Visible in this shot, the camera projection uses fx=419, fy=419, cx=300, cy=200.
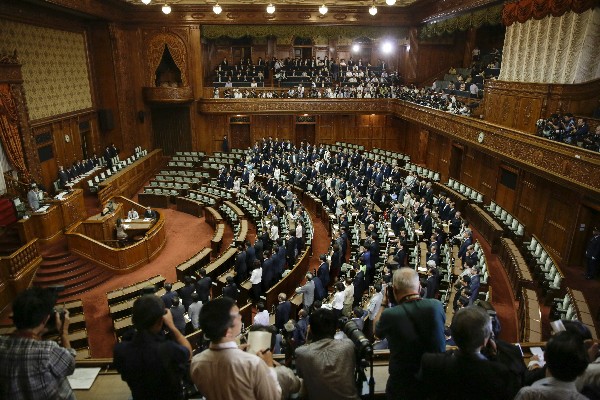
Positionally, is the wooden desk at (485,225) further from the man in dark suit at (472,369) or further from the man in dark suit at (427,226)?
the man in dark suit at (472,369)

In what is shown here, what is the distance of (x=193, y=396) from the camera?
2773 millimetres

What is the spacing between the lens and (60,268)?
10.6 m

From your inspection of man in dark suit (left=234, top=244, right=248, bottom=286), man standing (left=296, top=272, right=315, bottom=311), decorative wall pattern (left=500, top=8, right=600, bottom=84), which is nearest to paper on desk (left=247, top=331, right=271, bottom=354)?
man standing (left=296, top=272, right=315, bottom=311)

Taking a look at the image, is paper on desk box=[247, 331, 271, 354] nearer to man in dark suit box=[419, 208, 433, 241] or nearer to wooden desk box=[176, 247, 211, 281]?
wooden desk box=[176, 247, 211, 281]

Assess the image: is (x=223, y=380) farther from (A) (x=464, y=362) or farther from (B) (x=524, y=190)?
(B) (x=524, y=190)

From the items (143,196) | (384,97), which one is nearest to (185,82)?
(143,196)

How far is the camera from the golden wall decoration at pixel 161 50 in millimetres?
20422

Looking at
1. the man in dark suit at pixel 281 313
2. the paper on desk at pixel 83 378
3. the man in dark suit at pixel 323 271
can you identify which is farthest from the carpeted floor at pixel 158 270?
the paper on desk at pixel 83 378

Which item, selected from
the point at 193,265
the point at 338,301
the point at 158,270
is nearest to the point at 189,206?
the point at 158,270

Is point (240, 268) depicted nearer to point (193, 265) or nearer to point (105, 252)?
point (193, 265)

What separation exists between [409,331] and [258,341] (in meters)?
0.91

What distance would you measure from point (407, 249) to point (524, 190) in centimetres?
483

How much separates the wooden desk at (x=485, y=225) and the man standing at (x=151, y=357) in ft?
33.3

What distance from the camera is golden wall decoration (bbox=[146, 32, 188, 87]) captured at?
2042cm
